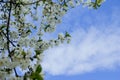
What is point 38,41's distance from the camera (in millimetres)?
11094

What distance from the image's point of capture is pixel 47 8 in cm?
1155

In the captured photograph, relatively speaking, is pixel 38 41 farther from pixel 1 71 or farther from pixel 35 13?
pixel 1 71

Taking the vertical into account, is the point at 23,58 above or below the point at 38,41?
below

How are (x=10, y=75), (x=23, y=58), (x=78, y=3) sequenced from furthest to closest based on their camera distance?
(x=78, y=3) < (x=23, y=58) < (x=10, y=75)

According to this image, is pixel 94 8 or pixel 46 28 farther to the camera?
pixel 46 28

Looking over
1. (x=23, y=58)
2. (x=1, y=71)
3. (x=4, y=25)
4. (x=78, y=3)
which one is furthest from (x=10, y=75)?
(x=78, y=3)

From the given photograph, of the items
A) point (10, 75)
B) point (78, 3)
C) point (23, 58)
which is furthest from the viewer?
point (78, 3)

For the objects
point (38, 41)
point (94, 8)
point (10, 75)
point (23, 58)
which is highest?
point (94, 8)

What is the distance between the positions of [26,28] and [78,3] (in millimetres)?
1702

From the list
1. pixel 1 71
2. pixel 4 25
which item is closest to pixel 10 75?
pixel 1 71

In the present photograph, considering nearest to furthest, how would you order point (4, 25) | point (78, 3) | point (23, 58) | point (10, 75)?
1. point (10, 75)
2. point (23, 58)
3. point (4, 25)
4. point (78, 3)

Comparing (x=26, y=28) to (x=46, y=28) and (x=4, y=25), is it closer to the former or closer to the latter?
(x=46, y=28)

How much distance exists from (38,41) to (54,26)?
87cm

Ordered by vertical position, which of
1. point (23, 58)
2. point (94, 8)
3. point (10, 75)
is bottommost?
point (10, 75)
